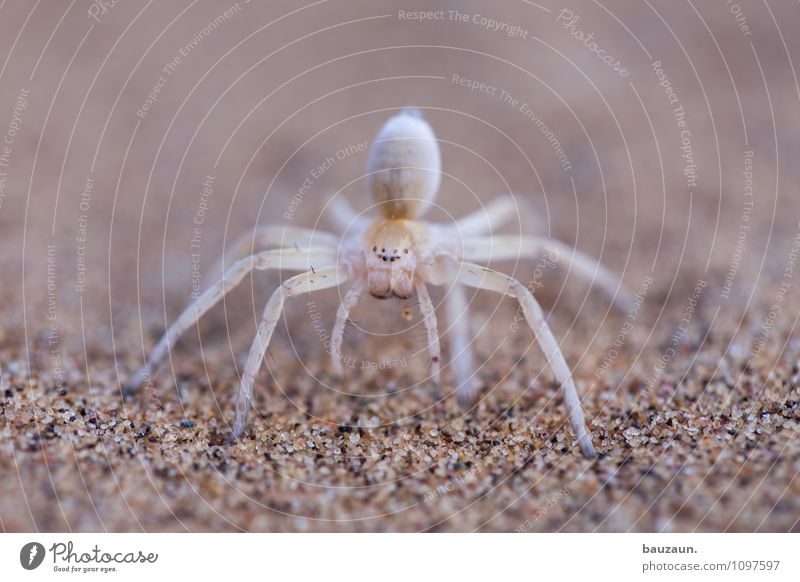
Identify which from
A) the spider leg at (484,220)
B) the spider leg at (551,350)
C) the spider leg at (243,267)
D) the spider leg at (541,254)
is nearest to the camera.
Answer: the spider leg at (551,350)

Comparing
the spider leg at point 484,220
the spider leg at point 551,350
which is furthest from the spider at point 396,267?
the spider leg at point 484,220

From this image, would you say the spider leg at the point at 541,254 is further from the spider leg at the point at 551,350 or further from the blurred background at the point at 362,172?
the spider leg at the point at 551,350

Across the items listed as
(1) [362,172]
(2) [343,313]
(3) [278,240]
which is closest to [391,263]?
(2) [343,313]

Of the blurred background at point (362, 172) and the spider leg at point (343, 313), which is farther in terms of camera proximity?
the blurred background at point (362, 172)

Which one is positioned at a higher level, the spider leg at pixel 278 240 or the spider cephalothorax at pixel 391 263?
the spider leg at pixel 278 240

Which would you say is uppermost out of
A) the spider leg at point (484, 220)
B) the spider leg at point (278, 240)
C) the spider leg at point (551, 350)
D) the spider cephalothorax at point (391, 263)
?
the spider leg at point (484, 220)

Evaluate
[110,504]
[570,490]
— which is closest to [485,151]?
[570,490]
